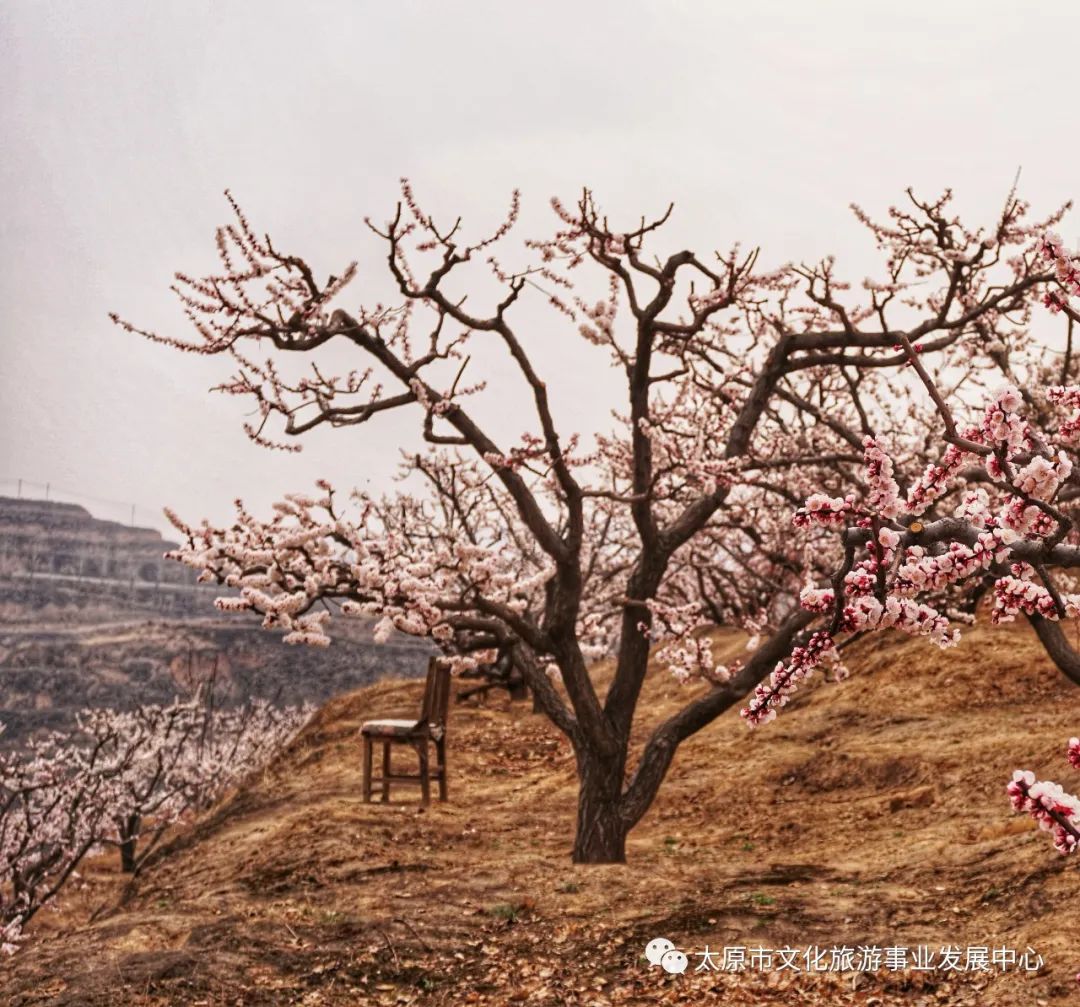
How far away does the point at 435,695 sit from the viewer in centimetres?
1123

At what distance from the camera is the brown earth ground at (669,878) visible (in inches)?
223

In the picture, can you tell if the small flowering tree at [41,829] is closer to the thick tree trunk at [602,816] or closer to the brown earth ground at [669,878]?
the brown earth ground at [669,878]

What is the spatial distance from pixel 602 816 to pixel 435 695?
3.51 m

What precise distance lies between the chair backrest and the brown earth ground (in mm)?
914

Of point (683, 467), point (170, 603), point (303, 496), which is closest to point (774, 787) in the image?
point (683, 467)

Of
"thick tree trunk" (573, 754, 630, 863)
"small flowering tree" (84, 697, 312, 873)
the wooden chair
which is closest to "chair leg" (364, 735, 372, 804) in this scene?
the wooden chair

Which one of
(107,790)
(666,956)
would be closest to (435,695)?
(666,956)

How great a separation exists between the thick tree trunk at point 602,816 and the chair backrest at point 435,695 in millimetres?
2952

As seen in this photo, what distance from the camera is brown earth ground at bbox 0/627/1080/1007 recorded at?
5.67 m

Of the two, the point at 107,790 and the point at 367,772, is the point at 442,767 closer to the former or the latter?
the point at 367,772

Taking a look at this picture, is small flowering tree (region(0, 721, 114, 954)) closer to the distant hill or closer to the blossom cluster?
the blossom cluster

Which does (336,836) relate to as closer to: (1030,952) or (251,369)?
(251,369)

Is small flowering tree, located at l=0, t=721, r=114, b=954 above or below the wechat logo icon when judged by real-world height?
below

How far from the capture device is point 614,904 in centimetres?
686
